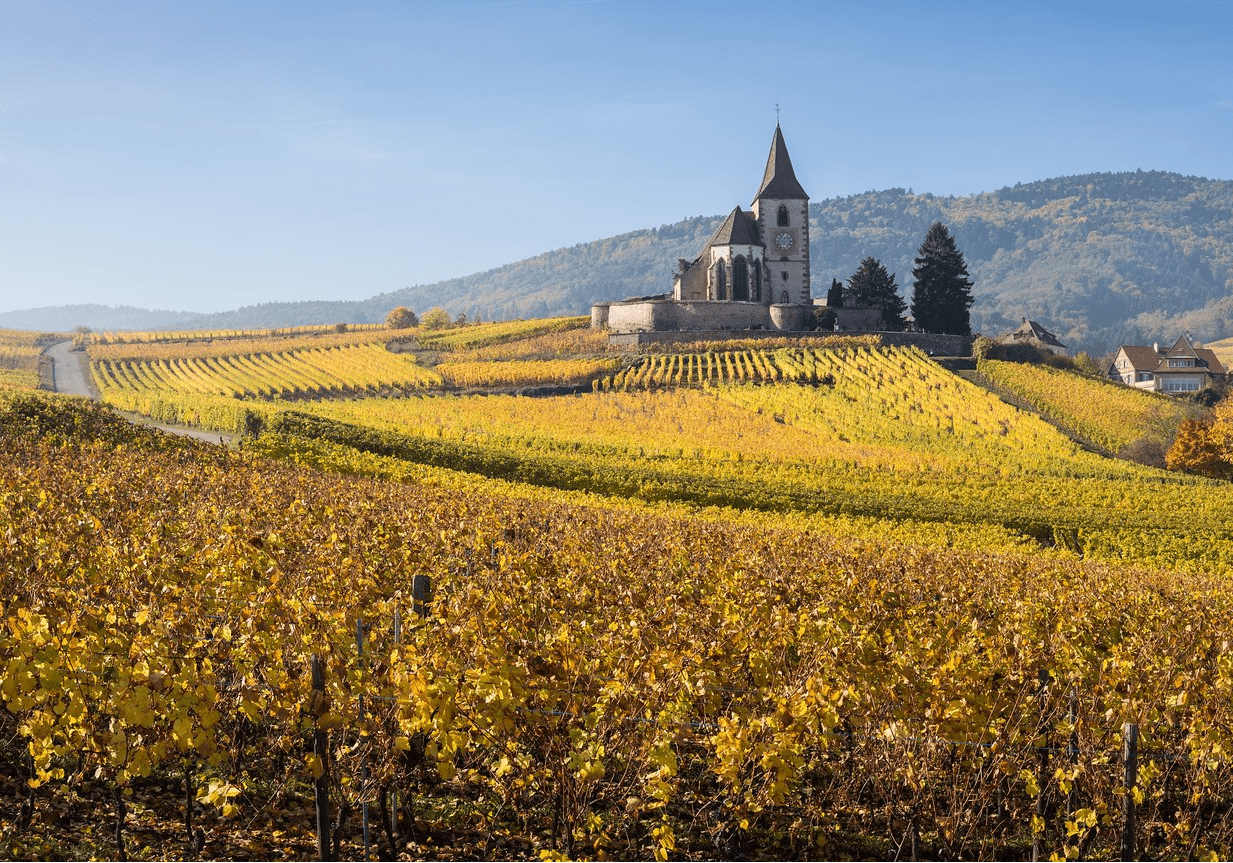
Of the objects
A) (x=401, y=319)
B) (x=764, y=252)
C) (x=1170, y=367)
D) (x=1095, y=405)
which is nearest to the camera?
(x=1095, y=405)

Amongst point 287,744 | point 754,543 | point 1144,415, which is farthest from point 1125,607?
point 1144,415

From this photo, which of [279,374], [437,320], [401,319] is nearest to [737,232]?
[279,374]

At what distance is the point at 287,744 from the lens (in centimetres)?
706

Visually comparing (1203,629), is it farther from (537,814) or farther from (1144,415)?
(1144,415)

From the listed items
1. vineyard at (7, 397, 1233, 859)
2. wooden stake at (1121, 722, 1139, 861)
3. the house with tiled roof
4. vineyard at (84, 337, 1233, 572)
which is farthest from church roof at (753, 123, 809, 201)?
wooden stake at (1121, 722, 1139, 861)

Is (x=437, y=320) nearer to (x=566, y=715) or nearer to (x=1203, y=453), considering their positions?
(x=1203, y=453)

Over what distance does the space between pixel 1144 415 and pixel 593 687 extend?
178 feet

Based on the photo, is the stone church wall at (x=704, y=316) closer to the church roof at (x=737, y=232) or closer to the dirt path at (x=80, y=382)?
the church roof at (x=737, y=232)

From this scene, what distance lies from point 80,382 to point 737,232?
144ft

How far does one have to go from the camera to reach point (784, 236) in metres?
75.8

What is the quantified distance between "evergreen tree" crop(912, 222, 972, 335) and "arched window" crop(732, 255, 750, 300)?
11509mm

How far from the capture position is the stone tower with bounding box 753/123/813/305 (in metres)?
75.6

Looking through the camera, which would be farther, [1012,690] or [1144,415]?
[1144,415]

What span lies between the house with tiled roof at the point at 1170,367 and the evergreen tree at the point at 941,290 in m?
22.4
